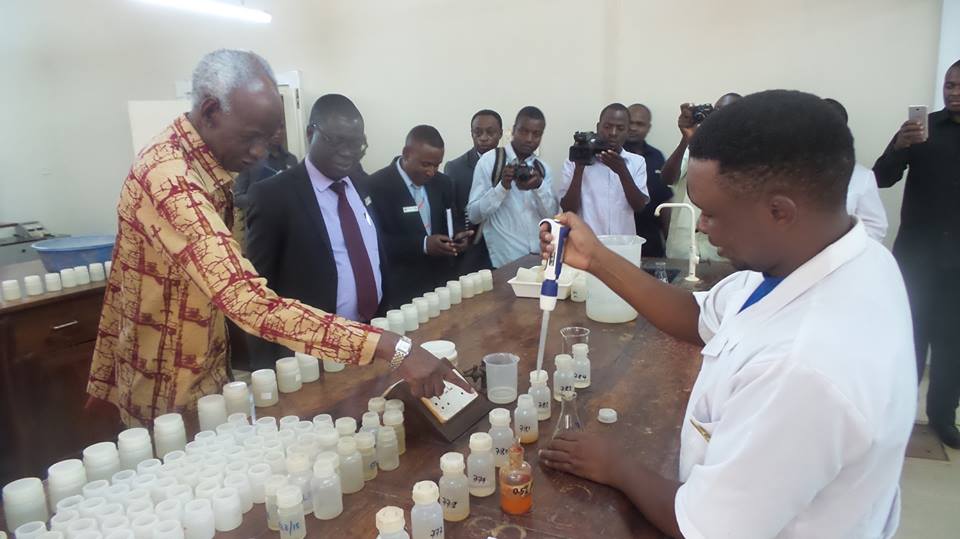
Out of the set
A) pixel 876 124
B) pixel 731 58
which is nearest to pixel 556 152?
pixel 731 58

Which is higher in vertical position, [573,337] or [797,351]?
[797,351]

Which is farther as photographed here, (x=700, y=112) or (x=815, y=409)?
(x=700, y=112)

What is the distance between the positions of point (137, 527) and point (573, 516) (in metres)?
0.75

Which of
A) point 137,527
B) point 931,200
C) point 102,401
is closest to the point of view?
point 137,527

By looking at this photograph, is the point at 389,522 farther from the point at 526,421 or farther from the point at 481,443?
the point at 526,421

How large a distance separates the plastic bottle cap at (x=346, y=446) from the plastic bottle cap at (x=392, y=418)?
0.35ft

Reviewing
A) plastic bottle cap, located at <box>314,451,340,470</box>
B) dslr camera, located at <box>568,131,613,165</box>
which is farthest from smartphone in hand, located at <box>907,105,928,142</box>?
plastic bottle cap, located at <box>314,451,340,470</box>

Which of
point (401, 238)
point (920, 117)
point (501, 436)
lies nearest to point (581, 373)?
point (501, 436)

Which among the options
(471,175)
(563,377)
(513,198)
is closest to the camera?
(563,377)

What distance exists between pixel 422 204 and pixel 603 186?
115 cm

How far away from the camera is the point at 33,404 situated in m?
2.84

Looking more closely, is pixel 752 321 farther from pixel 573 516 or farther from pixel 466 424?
pixel 466 424

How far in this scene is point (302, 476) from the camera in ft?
3.65

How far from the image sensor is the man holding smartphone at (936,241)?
294cm
